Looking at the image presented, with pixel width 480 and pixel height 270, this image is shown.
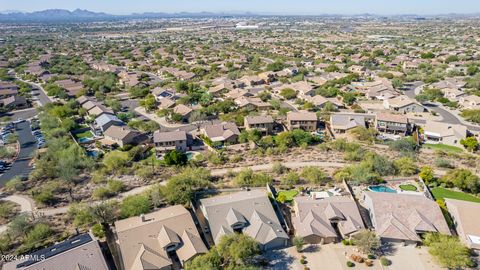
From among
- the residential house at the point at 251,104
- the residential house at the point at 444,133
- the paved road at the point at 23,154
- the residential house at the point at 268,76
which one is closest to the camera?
the paved road at the point at 23,154

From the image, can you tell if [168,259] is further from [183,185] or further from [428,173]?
[428,173]

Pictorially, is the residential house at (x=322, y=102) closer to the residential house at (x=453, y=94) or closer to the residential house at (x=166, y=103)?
the residential house at (x=453, y=94)

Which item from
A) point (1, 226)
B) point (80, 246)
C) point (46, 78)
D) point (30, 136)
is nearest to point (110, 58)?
point (46, 78)

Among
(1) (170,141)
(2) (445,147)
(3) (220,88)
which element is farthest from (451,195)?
(3) (220,88)

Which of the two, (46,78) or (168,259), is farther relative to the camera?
(46,78)

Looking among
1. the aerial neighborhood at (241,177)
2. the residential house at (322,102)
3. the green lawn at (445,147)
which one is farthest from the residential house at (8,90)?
the green lawn at (445,147)

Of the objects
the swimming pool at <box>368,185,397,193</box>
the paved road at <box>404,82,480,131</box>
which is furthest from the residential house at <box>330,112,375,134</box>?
the swimming pool at <box>368,185,397,193</box>

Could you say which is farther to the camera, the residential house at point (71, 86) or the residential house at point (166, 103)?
the residential house at point (71, 86)

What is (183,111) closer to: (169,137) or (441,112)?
(169,137)
